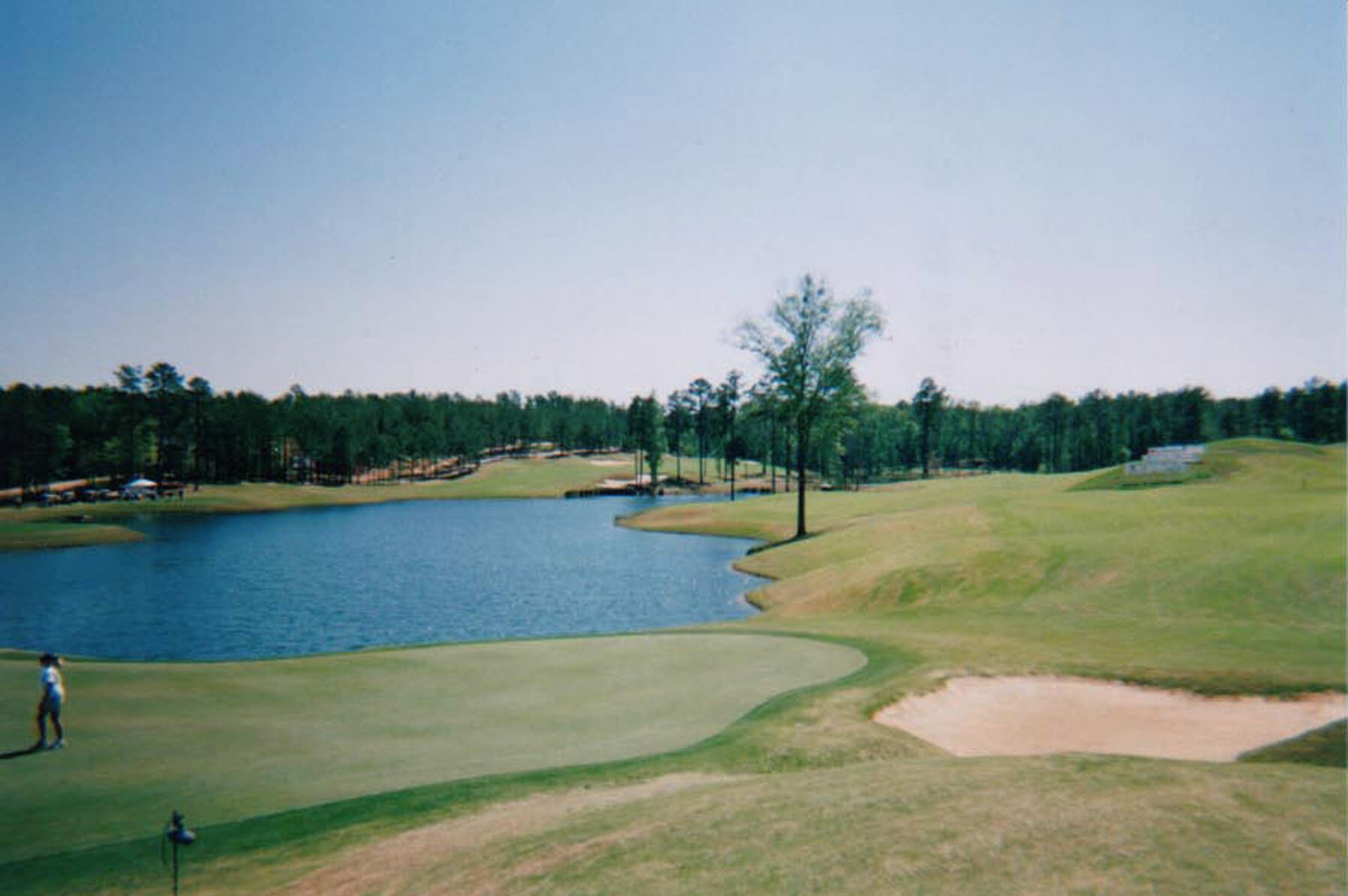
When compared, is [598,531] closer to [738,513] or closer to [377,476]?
[738,513]

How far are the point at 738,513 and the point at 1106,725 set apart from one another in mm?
62676

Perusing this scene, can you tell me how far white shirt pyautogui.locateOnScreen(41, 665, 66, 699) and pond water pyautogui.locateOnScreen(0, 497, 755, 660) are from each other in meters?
20.4

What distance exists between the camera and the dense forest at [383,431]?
405 feet

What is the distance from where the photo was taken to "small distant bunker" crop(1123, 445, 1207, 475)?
6069 centimetres

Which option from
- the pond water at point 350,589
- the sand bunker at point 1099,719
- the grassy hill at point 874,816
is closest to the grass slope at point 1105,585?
the grassy hill at point 874,816

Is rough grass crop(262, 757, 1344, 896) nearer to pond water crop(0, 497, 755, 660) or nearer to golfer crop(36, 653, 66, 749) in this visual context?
golfer crop(36, 653, 66, 749)

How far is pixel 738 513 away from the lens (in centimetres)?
7944

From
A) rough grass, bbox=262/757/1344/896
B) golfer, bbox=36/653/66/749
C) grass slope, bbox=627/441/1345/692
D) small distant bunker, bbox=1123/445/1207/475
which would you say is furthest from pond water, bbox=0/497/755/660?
small distant bunker, bbox=1123/445/1207/475

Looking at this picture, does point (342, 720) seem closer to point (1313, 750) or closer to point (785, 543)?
point (1313, 750)

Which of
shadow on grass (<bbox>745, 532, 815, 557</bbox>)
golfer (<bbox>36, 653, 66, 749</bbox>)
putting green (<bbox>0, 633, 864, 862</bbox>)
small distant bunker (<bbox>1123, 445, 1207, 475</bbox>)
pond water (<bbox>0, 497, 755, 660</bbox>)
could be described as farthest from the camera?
small distant bunker (<bbox>1123, 445, 1207, 475</bbox>)

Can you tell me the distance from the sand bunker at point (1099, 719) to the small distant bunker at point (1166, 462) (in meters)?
49.4

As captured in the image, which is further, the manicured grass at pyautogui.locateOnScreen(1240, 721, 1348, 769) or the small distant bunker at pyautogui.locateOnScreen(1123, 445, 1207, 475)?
the small distant bunker at pyautogui.locateOnScreen(1123, 445, 1207, 475)

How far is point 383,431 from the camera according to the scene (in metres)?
181

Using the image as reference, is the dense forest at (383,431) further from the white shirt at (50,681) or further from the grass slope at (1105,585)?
the white shirt at (50,681)
